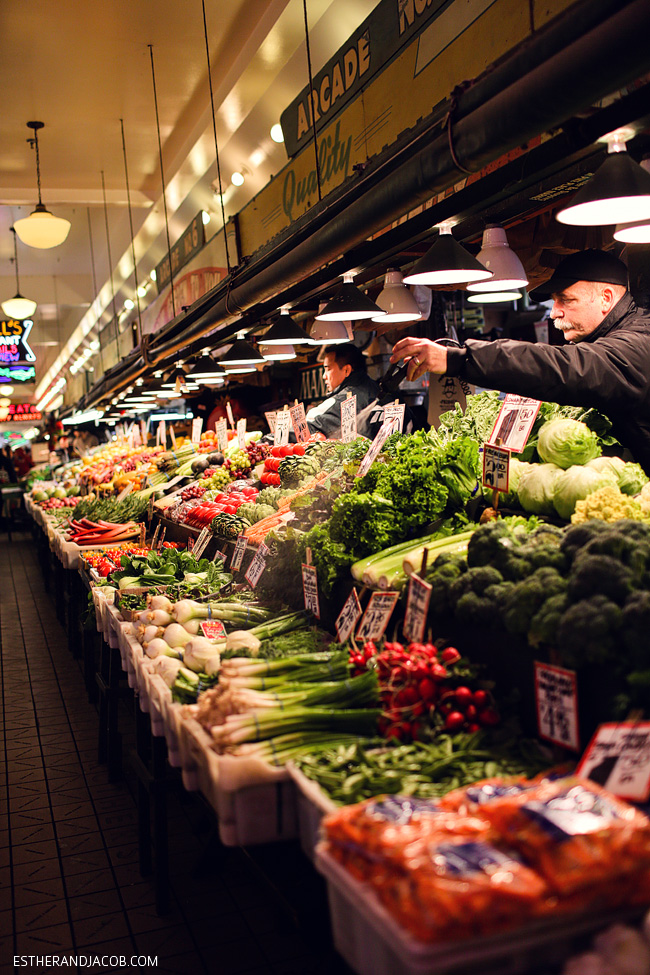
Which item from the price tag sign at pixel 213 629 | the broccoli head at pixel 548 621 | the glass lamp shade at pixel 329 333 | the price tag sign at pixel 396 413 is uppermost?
the glass lamp shade at pixel 329 333

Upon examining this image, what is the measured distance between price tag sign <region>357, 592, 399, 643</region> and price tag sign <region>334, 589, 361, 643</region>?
85 mm

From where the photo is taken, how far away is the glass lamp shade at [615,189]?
233cm

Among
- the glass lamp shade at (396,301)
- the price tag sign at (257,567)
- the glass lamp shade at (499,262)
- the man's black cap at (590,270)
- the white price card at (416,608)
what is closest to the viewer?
the white price card at (416,608)

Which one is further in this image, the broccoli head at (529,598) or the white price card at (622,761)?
the broccoli head at (529,598)

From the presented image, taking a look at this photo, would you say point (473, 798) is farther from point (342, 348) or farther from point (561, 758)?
point (342, 348)

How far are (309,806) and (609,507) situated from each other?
142 centimetres

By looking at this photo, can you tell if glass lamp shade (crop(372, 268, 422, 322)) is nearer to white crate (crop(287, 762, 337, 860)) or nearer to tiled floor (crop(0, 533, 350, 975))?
tiled floor (crop(0, 533, 350, 975))

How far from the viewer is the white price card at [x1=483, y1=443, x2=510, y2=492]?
3.03 m

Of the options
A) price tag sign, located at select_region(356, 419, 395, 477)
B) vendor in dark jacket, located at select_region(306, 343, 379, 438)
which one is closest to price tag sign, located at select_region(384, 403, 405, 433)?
price tag sign, located at select_region(356, 419, 395, 477)

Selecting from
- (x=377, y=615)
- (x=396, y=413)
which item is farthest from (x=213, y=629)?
(x=396, y=413)

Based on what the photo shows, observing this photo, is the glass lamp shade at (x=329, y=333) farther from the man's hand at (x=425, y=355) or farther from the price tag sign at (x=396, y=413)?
the man's hand at (x=425, y=355)

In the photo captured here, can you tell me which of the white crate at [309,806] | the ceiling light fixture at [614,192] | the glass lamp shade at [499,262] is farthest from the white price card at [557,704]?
the glass lamp shade at [499,262]

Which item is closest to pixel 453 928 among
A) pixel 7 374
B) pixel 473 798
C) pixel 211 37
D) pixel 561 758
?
pixel 473 798

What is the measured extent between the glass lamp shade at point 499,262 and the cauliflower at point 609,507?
2.10 m
